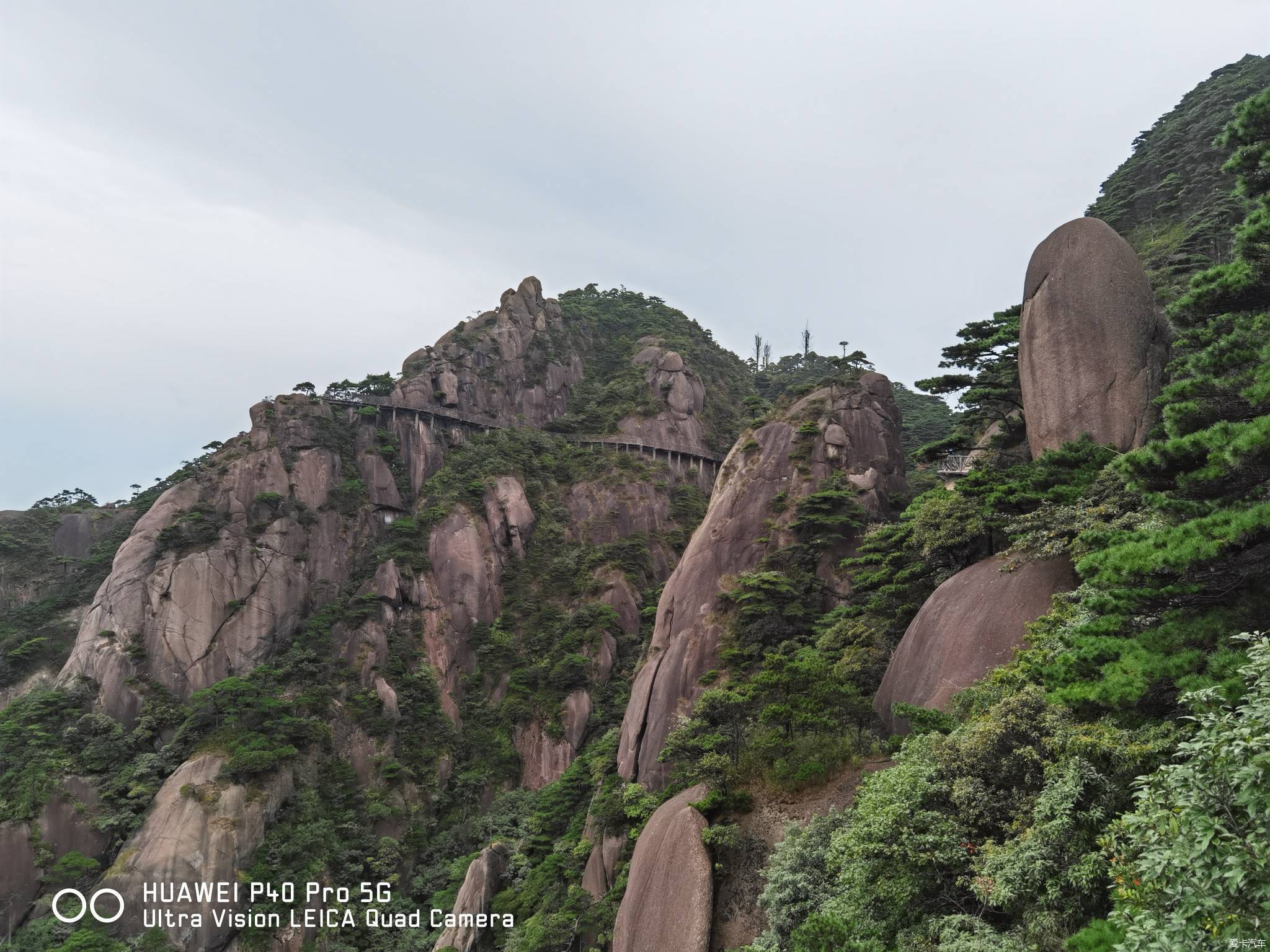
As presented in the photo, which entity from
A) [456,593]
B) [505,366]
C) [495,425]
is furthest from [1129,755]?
[505,366]

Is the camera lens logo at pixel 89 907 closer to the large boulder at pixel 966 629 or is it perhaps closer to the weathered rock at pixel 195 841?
the weathered rock at pixel 195 841

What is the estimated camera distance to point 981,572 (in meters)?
19.3

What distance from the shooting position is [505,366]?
63.9m

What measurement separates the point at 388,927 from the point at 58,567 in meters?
33.2

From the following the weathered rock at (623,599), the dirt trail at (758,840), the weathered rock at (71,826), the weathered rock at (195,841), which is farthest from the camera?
the weathered rock at (623,599)

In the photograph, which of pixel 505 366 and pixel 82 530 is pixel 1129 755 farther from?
pixel 82 530

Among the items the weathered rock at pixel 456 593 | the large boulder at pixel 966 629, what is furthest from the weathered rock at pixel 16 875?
the large boulder at pixel 966 629

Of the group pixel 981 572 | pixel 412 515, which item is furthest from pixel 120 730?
pixel 981 572

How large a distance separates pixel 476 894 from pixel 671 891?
51.7 ft

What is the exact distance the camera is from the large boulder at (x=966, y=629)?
1688cm

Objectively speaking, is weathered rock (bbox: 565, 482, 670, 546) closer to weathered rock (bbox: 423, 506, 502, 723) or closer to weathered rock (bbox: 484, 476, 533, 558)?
weathered rock (bbox: 484, 476, 533, 558)

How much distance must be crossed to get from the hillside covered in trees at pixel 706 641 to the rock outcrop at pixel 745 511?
0.19 meters

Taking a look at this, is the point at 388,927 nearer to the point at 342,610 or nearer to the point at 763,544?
the point at 342,610

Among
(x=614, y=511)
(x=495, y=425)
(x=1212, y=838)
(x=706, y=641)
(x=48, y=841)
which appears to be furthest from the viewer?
(x=495, y=425)
